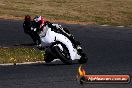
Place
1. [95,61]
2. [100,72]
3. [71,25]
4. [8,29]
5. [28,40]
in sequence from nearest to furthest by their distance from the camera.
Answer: [100,72] < [95,61] < [28,40] < [8,29] < [71,25]

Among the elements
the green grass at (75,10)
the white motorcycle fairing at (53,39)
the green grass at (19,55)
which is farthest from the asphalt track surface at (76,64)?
the green grass at (75,10)

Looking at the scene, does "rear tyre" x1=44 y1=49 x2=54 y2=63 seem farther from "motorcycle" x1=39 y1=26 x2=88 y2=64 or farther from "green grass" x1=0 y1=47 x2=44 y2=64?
"green grass" x1=0 y1=47 x2=44 y2=64

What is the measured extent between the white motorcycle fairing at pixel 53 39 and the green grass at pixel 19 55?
1503 mm

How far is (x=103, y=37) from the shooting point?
101ft

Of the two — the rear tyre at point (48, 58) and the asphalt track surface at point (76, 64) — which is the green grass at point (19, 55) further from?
the asphalt track surface at point (76, 64)

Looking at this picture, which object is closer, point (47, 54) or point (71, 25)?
point (47, 54)

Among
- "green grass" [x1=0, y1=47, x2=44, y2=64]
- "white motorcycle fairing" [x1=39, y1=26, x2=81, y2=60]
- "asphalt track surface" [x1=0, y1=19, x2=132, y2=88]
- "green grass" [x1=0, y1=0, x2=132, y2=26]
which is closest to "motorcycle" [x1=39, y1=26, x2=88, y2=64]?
"white motorcycle fairing" [x1=39, y1=26, x2=81, y2=60]

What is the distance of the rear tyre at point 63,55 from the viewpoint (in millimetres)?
21297

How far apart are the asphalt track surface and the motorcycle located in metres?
0.33

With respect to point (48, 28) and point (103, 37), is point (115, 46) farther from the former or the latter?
point (48, 28)

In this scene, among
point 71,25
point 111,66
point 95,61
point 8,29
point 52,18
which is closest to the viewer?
point 111,66

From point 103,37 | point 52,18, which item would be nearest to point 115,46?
point 103,37

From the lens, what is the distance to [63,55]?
21406 mm

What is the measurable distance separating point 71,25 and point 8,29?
4.23 m
